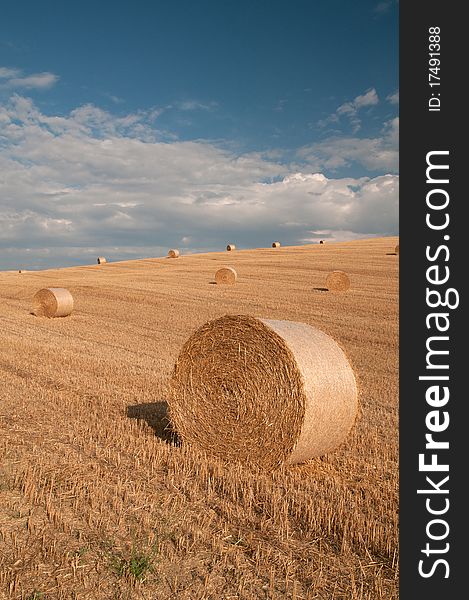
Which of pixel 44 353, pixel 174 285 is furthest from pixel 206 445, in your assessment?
pixel 174 285

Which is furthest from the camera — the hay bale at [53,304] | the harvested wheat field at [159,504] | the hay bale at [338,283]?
the hay bale at [338,283]

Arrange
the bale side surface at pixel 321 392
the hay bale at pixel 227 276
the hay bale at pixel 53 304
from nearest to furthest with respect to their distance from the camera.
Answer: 1. the bale side surface at pixel 321 392
2. the hay bale at pixel 53 304
3. the hay bale at pixel 227 276

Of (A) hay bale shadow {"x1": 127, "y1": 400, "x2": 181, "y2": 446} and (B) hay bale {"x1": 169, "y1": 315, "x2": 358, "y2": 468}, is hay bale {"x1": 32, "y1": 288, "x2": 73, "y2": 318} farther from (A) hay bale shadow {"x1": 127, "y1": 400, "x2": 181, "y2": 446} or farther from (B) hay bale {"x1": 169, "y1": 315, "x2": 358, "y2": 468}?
(B) hay bale {"x1": 169, "y1": 315, "x2": 358, "y2": 468}

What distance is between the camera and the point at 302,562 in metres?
4.20

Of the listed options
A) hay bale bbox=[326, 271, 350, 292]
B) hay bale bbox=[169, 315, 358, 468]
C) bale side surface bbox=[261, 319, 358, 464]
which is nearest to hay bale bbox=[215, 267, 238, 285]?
hay bale bbox=[326, 271, 350, 292]

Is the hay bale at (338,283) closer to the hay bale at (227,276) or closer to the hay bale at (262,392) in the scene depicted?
the hay bale at (227,276)

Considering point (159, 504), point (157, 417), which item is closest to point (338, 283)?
point (157, 417)

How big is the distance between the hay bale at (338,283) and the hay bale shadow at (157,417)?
694 inches

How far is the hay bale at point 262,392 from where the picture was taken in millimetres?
6379

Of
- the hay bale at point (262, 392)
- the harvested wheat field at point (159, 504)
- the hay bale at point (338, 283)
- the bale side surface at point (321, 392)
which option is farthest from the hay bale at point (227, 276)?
the bale side surface at point (321, 392)

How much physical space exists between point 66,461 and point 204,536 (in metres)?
2.33

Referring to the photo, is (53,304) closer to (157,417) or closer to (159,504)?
(157,417)

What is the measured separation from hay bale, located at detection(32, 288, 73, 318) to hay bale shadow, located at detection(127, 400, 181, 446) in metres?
13.0

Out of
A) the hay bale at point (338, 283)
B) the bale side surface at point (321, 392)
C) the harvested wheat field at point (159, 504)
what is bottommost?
the harvested wheat field at point (159, 504)
